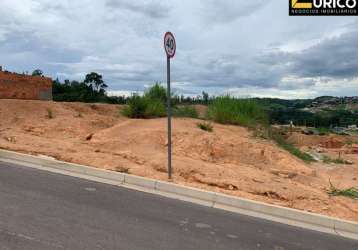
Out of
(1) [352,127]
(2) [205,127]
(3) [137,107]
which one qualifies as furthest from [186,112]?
(1) [352,127]

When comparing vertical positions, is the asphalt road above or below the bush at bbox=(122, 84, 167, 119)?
below

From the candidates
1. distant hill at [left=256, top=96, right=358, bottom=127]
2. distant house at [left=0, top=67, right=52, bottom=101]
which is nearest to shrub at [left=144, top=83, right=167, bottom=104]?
distant house at [left=0, top=67, right=52, bottom=101]

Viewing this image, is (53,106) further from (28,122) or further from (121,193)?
(121,193)

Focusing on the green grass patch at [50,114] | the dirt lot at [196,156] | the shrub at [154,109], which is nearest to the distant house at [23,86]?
the green grass patch at [50,114]

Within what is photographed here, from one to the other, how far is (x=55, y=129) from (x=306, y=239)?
11.3 meters

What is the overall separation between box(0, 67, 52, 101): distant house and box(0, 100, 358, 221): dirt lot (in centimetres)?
552

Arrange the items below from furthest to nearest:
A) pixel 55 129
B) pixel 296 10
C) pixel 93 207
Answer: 1. pixel 55 129
2. pixel 296 10
3. pixel 93 207

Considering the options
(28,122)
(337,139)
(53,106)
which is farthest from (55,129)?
(337,139)

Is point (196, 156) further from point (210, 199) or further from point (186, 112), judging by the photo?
point (186, 112)

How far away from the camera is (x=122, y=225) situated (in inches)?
234

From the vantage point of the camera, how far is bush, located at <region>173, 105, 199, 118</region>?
58.5 ft

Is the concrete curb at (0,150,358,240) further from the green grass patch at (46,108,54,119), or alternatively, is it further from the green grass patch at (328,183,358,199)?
the green grass patch at (46,108,54,119)

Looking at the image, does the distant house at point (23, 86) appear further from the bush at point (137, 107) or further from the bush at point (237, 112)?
the bush at point (237, 112)

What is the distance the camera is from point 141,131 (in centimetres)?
1359
